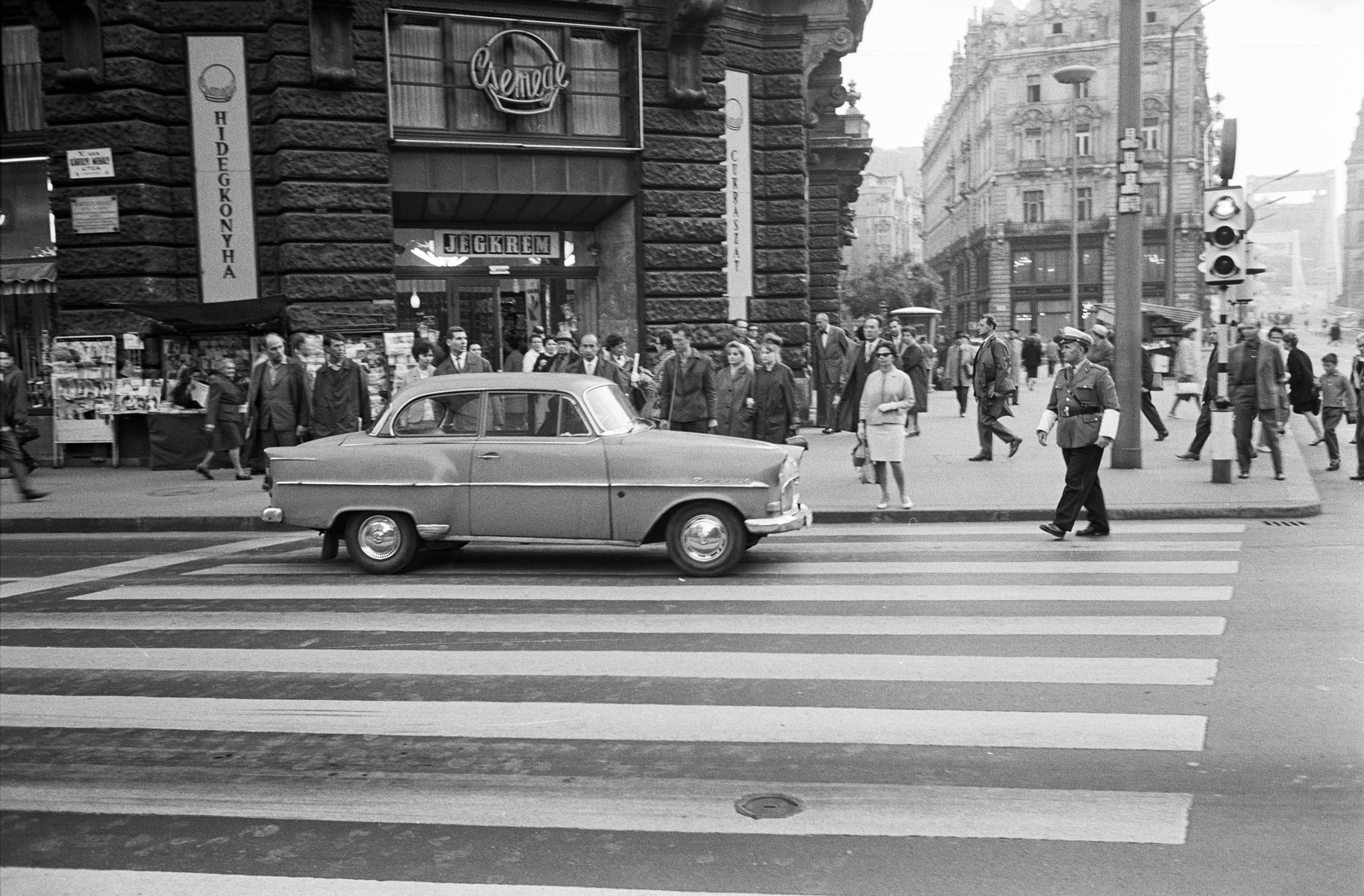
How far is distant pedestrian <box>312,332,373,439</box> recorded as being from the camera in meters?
14.1

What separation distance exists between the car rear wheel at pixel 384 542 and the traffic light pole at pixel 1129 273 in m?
9.65

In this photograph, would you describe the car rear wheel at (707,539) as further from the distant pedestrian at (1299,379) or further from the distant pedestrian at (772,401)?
the distant pedestrian at (1299,379)

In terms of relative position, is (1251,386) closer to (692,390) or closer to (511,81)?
(692,390)

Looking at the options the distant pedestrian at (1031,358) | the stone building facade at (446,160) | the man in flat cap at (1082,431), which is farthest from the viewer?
the distant pedestrian at (1031,358)

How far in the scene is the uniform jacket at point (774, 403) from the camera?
47.3ft

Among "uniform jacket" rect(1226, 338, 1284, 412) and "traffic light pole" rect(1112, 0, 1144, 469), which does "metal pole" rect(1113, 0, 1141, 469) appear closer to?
"traffic light pole" rect(1112, 0, 1144, 469)

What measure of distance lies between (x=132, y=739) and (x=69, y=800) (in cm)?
79

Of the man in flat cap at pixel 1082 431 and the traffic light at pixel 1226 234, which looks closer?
the man in flat cap at pixel 1082 431

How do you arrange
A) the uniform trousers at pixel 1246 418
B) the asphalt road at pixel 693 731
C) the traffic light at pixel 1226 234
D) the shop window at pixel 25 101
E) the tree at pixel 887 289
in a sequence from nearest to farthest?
1. the asphalt road at pixel 693 731
2. the traffic light at pixel 1226 234
3. the uniform trousers at pixel 1246 418
4. the shop window at pixel 25 101
5. the tree at pixel 887 289

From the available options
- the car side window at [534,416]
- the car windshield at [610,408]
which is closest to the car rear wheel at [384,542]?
the car side window at [534,416]

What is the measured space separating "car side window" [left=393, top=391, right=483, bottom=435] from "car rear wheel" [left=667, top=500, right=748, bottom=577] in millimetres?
1841

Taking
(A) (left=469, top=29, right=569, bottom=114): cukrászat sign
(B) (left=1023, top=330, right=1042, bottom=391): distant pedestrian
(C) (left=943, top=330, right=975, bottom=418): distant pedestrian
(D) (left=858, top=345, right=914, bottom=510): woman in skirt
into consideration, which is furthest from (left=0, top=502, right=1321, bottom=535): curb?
(B) (left=1023, top=330, right=1042, bottom=391): distant pedestrian

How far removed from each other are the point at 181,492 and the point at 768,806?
1229 centimetres

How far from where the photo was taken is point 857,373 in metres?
19.2
